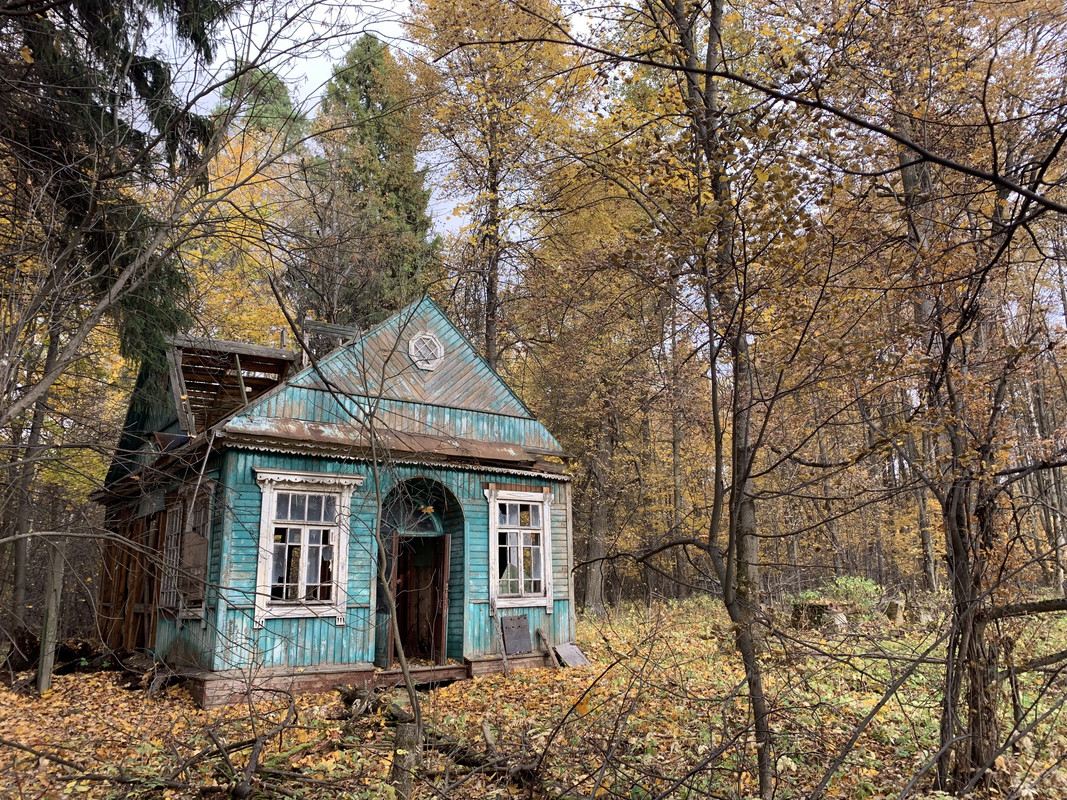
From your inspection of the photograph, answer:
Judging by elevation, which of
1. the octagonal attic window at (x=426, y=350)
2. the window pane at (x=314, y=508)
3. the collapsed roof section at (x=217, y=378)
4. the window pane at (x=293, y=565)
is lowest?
the window pane at (x=293, y=565)

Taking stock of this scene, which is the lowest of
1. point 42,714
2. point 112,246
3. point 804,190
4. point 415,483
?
point 42,714

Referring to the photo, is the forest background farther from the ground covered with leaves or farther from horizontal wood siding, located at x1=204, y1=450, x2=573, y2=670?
horizontal wood siding, located at x1=204, y1=450, x2=573, y2=670

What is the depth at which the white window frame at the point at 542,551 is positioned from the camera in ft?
40.3

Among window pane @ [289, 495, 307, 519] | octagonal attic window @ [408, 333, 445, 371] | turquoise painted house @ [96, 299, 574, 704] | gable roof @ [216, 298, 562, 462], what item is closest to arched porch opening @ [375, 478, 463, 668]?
turquoise painted house @ [96, 299, 574, 704]

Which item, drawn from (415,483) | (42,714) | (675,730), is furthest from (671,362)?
(42,714)

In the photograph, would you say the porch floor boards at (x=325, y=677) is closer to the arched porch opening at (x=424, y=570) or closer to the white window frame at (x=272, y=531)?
the arched porch opening at (x=424, y=570)

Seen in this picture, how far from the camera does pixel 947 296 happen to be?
5.91 meters

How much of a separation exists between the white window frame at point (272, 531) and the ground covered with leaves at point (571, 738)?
3.97ft

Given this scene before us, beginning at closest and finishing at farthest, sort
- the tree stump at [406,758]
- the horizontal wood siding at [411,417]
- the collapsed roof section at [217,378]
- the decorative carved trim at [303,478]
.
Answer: the tree stump at [406,758]
the decorative carved trim at [303,478]
the horizontal wood siding at [411,417]
the collapsed roof section at [217,378]

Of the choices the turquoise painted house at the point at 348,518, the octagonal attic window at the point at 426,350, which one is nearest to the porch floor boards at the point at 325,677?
the turquoise painted house at the point at 348,518

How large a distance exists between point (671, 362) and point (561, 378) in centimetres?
485

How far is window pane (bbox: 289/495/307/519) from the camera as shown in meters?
10.8

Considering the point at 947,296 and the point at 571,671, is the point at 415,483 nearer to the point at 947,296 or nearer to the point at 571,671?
the point at 571,671

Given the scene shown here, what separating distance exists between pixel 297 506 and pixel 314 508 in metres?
0.26
